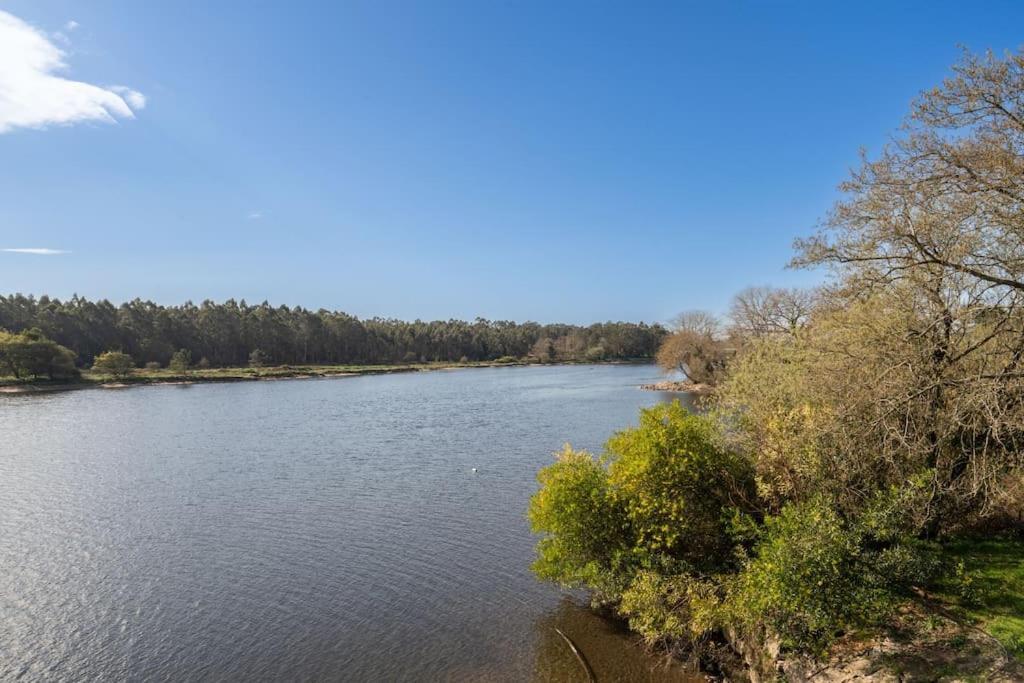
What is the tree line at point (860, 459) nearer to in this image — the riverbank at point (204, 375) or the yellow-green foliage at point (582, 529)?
the yellow-green foliage at point (582, 529)

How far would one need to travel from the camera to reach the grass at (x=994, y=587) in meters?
10.3

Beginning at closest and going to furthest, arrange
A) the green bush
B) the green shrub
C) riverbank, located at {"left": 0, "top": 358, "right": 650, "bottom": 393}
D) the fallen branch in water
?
the fallen branch in water, the green bush, riverbank, located at {"left": 0, "top": 358, "right": 650, "bottom": 393}, the green shrub

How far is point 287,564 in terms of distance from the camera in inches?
802

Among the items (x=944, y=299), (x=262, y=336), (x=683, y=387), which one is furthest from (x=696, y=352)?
(x=262, y=336)

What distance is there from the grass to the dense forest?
147m

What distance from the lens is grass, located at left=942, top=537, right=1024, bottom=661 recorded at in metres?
10.3

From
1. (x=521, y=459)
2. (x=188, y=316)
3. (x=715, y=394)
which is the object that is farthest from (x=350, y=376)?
(x=715, y=394)

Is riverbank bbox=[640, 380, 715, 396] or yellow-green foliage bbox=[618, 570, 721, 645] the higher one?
riverbank bbox=[640, 380, 715, 396]

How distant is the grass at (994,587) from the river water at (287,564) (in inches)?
225

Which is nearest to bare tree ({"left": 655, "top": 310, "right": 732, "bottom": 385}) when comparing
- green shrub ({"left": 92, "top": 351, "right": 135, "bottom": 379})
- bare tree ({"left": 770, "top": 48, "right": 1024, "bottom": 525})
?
bare tree ({"left": 770, "top": 48, "right": 1024, "bottom": 525})

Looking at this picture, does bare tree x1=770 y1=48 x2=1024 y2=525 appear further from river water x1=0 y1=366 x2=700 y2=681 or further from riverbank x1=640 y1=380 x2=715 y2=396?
riverbank x1=640 y1=380 x2=715 y2=396

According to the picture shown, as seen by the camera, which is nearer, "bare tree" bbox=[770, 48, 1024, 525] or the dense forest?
"bare tree" bbox=[770, 48, 1024, 525]

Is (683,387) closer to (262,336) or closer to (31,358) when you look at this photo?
(31,358)

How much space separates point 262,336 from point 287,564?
469 ft
